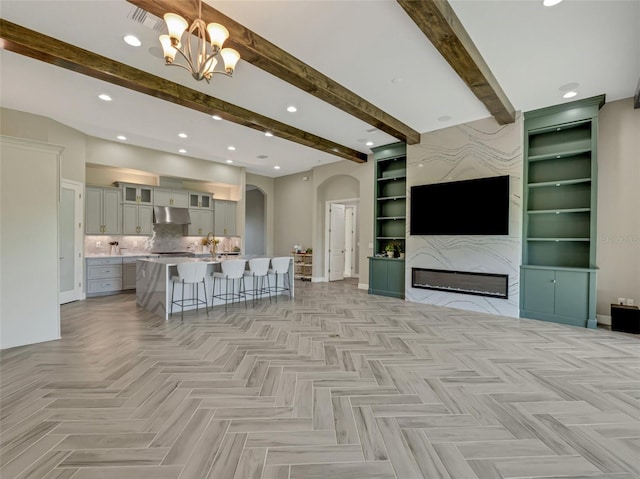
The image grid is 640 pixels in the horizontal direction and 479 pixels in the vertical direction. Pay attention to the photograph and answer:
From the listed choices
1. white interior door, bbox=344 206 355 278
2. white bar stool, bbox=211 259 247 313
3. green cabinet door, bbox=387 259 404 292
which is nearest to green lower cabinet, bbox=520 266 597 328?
green cabinet door, bbox=387 259 404 292

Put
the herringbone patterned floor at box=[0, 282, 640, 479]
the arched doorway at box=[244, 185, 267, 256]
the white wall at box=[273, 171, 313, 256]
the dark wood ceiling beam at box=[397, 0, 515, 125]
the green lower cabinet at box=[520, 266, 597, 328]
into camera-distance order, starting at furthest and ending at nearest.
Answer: the arched doorway at box=[244, 185, 267, 256]
the white wall at box=[273, 171, 313, 256]
the green lower cabinet at box=[520, 266, 597, 328]
the dark wood ceiling beam at box=[397, 0, 515, 125]
the herringbone patterned floor at box=[0, 282, 640, 479]

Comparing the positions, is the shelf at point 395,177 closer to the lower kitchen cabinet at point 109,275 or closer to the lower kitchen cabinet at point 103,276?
the lower kitchen cabinet at point 109,275

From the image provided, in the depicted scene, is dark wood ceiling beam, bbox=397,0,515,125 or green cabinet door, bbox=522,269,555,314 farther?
green cabinet door, bbox=522,269,555,314

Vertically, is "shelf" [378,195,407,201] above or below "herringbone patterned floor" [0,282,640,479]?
above

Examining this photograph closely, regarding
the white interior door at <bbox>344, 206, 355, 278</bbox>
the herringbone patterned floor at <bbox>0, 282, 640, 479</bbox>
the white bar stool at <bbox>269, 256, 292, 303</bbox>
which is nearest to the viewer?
the herringbone patterned floor at <bbox>0, 282, 640, 479</bbox>

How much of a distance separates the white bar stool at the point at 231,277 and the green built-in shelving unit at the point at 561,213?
4.84 metres

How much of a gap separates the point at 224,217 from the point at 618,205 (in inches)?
340

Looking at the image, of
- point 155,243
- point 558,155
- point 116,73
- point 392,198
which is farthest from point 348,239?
point 116,73

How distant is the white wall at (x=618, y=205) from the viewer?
436cm

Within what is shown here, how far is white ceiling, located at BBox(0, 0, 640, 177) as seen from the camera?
9.03 feet

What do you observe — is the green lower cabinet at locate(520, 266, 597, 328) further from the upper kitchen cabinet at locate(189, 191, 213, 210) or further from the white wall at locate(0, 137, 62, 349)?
the upper kitchen cabinet at locate(189, 191, 213, 210)

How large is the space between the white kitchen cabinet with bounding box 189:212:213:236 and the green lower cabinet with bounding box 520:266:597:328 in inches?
300

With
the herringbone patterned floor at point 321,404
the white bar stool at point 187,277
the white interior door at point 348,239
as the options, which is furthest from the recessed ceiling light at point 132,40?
the white interior door at point 348,239

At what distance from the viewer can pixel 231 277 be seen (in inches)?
207
